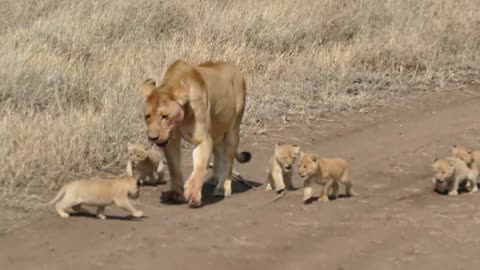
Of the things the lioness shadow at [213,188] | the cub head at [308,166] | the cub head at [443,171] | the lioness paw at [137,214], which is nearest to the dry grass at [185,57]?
the lioness shadow at [213,188]

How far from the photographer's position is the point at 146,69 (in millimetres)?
13375

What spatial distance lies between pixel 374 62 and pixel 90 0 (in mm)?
4702

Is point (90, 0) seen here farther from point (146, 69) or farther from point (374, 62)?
point (374, 62)

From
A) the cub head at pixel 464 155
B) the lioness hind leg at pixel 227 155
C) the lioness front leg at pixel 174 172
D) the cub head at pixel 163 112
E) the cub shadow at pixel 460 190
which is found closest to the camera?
the cub head at pixel 163 112

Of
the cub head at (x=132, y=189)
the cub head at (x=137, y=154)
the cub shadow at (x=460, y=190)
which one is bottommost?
the cub shadow at (x=460, y=190)

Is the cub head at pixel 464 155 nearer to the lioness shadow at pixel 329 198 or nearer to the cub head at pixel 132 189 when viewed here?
the lioness shadow at pixel 329 198

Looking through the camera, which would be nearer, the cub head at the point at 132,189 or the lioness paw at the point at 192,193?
the cub head at the point at 132,189

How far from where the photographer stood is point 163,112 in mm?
8586

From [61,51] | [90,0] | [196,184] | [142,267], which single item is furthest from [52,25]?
[142,267]

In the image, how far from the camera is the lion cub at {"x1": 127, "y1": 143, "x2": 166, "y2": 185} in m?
9.45

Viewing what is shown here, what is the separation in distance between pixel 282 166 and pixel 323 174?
44cm

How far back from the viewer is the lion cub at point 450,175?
9.72 metres

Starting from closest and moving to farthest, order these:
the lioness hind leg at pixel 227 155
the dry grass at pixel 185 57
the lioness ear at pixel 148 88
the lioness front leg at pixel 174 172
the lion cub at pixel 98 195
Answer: the lion cub at pixel 98 195
the lioness ear at pixel 148 88
the lioness front leg at pixel 174 172
the lioness hind leg at pixel 227 155
the dry grass at pixel 185 57

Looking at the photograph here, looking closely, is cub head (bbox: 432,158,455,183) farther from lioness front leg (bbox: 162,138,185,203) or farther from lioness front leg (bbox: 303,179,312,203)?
lioness front leg (bbox: 162,138,185,203)
